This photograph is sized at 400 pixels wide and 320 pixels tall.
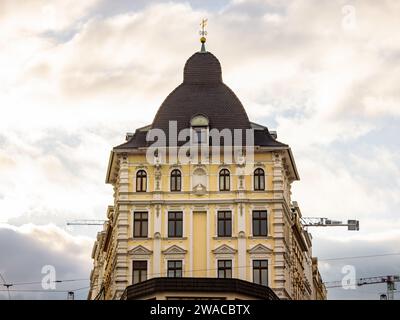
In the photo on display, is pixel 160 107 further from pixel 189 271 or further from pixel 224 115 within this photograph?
pixel 189 271

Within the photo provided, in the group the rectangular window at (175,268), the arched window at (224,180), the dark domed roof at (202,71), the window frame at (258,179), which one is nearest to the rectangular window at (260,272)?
the rectangular window at (175,268)

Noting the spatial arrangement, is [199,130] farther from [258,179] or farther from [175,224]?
[175,224]

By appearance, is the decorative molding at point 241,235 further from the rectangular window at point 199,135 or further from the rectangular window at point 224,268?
the rectangular window at point 199,135

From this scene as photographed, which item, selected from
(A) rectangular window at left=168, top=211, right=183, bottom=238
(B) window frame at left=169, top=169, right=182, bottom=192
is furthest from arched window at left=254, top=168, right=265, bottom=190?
(A) rectangular window at left=168, top=211, right=183, bottom=238

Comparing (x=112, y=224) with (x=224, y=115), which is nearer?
(x=224, y=115)

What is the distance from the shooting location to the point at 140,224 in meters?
90.6

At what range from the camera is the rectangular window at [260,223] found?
8975 cm

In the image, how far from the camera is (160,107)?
309ft

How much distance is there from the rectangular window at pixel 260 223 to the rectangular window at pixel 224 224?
6.55 feet

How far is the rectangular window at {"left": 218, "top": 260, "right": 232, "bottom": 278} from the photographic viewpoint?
8825 centimetres

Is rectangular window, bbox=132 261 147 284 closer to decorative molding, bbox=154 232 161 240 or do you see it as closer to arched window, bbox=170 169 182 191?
→ decorative molding, bbox=154 232 161 240

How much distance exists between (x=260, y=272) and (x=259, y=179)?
25.4 feet
